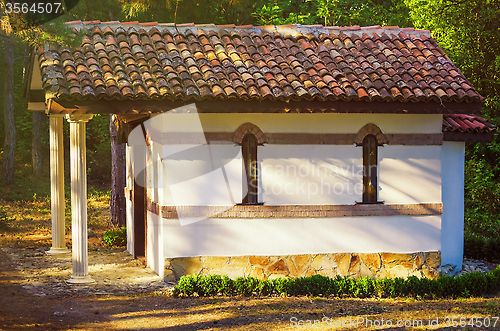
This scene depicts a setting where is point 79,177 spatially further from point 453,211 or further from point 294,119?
point 453,211

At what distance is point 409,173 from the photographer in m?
10.8

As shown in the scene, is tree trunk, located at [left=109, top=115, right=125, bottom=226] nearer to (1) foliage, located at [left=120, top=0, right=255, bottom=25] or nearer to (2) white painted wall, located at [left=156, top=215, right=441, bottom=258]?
(1) foliage, located at [left=120, top=0, right=255, bottom=25]

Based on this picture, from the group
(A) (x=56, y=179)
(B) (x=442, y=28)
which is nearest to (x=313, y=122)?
(A) (x=56, y=179)

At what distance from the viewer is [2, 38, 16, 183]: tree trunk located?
77.9 feet

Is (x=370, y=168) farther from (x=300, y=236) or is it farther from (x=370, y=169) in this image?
(x=300, y=236)

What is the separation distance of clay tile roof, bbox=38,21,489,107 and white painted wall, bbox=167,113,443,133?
2.02ft

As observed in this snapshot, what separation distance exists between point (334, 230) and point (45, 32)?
629 cm

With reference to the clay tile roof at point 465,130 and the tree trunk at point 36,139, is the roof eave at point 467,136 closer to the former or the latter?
the clay tile roof at point 465,130

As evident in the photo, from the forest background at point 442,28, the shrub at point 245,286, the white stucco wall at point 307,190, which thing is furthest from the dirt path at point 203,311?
the forest background at point 442,28

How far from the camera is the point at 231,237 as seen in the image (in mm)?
10180

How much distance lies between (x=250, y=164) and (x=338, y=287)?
2.81 m

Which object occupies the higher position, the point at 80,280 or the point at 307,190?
the point at 307,190

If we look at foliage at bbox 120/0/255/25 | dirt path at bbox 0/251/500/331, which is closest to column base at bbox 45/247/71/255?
dirt path at bbox 0/251/500/331

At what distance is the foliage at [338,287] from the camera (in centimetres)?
914
